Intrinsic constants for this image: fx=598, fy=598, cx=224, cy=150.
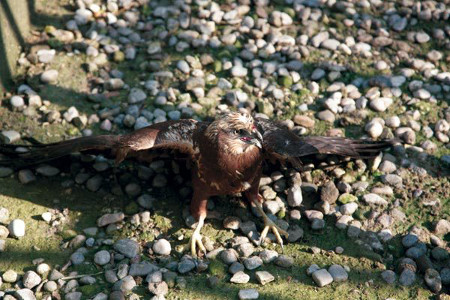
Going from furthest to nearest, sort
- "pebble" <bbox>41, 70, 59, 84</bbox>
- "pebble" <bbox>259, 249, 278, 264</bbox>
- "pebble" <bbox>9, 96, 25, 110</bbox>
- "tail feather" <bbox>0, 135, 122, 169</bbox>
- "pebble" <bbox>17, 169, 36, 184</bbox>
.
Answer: "pebble" <bbox>41, 70, 59, 84</bbox> → "pebble" <bbox>9, 96, 25, 110</bbox> → "pebble" <bbox>17, 169, 36, 184</bbox> → "tail feather" <bbox>0, 135, 122, 169</bbox> → "pebble" <bbox>259, 249, 278, 264</bbox>

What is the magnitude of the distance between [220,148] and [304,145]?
61 cm

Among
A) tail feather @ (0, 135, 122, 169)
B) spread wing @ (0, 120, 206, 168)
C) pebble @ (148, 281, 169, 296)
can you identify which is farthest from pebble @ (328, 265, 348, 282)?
tail feather @ (0, 135, 122, 169)

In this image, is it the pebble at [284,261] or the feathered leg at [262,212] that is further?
the feathered leg at [262,212]

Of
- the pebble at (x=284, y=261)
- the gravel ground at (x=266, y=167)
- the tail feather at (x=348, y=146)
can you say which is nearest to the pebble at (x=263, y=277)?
the gravel ground at (x=266, y=167)

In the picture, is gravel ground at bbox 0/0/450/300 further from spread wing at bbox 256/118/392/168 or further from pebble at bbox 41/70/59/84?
spread wing at bbox 256/118/392/168

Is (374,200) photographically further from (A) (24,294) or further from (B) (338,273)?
(A) (24,294)

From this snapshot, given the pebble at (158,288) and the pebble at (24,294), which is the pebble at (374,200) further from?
the pebble at (24,294)

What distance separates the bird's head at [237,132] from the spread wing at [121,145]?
0.23 m

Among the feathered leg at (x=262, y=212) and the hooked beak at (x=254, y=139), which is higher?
the hooked beak at (x=254, y=139)

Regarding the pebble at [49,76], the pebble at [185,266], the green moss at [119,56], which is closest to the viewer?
the pebble at [185,266]

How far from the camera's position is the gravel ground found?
4176mm

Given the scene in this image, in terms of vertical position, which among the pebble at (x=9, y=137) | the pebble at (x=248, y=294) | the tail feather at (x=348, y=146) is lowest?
the pebble at (x=248, y=294)

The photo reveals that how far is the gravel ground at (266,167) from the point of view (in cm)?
418

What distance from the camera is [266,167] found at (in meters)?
4.96
